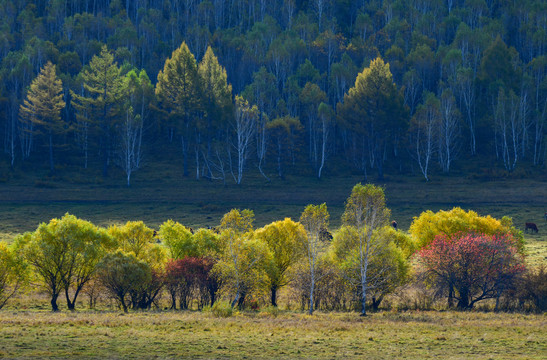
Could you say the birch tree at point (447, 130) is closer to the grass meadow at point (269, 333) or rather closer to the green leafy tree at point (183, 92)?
the grass meadow at point (269, 333)

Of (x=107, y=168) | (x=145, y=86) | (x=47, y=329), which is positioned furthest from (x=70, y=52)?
(x=47, y=329)

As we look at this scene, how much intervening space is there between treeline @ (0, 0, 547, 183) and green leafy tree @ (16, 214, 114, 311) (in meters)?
49.1

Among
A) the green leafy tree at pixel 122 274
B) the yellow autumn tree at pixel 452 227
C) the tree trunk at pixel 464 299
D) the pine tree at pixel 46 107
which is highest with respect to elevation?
the pine tree at pixel 46 107

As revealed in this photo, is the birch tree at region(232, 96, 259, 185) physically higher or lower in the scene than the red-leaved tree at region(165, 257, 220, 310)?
higher

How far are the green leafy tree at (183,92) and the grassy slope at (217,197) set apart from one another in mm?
8495

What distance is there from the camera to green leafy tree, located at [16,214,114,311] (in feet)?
151

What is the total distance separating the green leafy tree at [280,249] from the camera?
48.8 metres

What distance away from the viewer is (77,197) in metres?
89.1

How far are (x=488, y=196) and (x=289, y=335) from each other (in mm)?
62769

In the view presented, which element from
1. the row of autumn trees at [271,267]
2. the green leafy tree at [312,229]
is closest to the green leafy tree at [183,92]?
the row of autumn trees at [271,267]

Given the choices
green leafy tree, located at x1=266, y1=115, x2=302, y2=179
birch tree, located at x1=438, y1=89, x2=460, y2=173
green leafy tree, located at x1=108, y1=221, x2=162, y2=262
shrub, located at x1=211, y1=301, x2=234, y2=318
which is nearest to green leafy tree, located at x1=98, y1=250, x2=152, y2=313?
green leafy tree, located at x1=108, y1=221, x2=162, y2=262

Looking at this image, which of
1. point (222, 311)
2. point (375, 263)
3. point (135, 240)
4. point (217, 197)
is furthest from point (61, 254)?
point (217, 197)

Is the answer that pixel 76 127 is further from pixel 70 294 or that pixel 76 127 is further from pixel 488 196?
pixel 488 196

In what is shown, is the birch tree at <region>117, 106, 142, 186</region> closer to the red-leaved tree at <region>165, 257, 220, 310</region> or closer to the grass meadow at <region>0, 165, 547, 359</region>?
the grass meadow at <region>0, 165, 547, 359</region>
